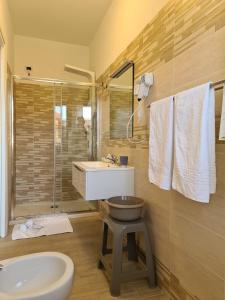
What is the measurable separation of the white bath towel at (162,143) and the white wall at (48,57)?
8.90 ft

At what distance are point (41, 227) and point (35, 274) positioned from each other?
154 centimetres

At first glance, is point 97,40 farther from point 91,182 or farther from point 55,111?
point 91,182

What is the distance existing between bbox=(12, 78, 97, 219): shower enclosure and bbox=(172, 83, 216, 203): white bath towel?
7.84ft

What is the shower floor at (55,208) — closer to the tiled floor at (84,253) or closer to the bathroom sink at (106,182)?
the tiled floor at (84,253)

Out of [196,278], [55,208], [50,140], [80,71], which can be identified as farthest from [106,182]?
[80,71]

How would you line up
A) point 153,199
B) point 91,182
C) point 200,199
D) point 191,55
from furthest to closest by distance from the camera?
point 91,182 < point 153,199 < point 191,55 < point 200,199

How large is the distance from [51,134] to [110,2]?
85.4 inches

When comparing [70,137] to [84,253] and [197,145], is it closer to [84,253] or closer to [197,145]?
[84,253]

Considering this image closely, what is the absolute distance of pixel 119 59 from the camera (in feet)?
8.62

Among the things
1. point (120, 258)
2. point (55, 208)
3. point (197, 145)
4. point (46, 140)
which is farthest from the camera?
point (46, 140)

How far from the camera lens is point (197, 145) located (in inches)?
46.4

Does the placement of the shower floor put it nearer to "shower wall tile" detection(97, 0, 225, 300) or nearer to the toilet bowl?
"shower wall tile" detection(97, 0, 225, 300)

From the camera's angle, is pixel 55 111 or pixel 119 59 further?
pixel 55 111

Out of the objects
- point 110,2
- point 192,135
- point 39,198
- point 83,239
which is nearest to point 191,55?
point 192,135
